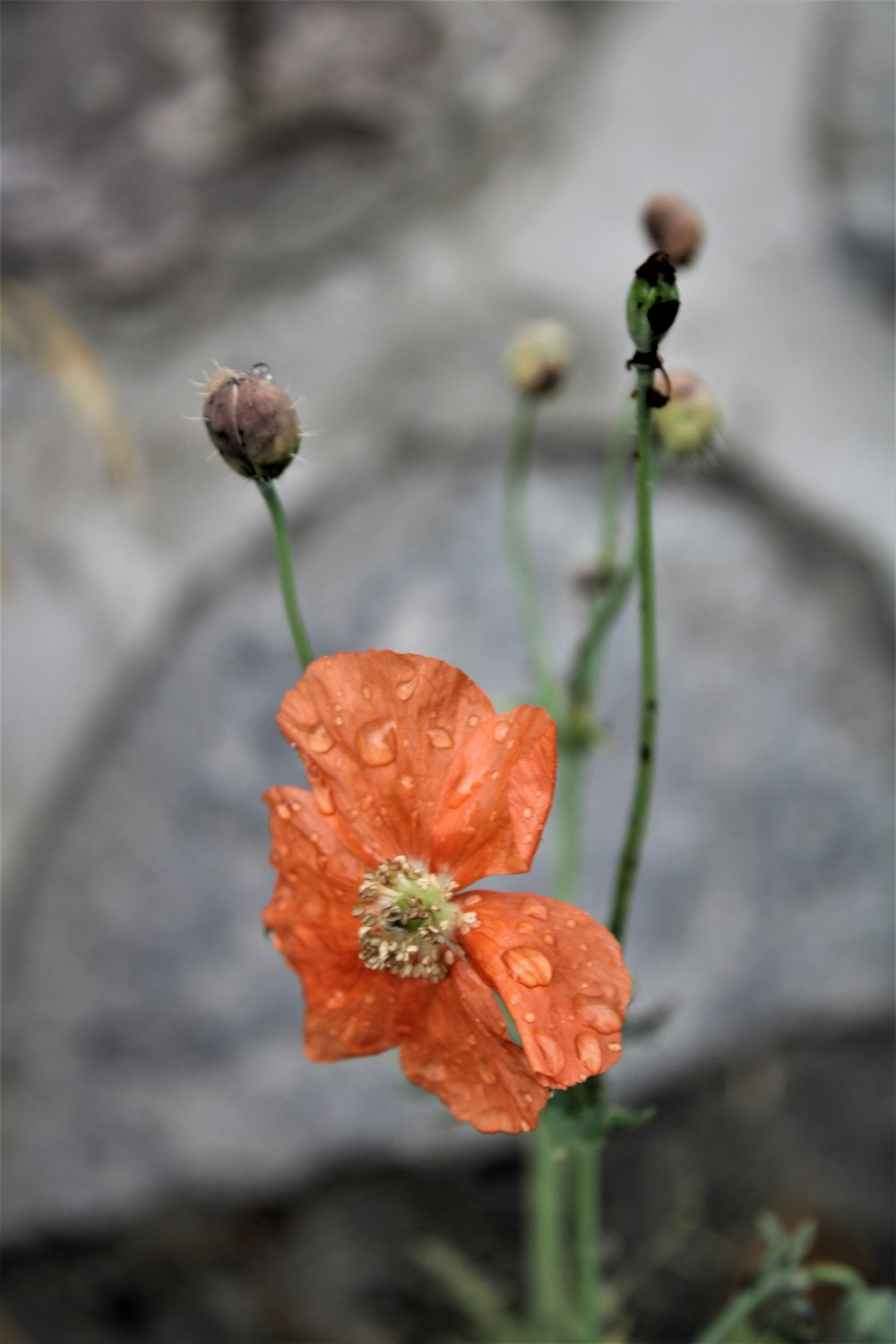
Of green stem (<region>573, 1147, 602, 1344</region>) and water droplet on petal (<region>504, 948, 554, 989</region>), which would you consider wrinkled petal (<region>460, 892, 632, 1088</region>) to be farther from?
green stem (<region>573, 1147, 602, 1344</region>)

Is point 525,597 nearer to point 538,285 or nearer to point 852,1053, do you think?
point 538,285

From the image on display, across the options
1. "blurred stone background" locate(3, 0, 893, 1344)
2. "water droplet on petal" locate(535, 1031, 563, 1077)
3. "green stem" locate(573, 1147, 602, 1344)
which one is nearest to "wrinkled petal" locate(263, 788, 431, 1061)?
"water droplet on petal" locate(535, 1031, 563, 1077)

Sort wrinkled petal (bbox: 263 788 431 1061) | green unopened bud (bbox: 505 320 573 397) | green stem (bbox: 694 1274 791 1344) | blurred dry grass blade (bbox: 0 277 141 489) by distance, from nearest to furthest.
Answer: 1. wrinkled petal (bbox: 263 788 431 1061)
2. green stem (bbox: 694 1274 791 1344)
3. green unopened bud (bbox: 505 320 573 397)
4. blurred dry grass blade (bbox: 0 277 141 489)

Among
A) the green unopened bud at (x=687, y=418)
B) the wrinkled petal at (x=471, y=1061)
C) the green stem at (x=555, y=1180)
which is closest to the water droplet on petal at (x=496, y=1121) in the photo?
the wrinkled petal at (x=471, y=1061)

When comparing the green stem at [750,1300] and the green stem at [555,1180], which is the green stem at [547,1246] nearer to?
the green stem at [555,1180]

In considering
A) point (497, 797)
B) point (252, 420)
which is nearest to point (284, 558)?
point (252, 420)

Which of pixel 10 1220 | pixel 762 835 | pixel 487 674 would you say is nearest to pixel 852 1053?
pixel 762 835
